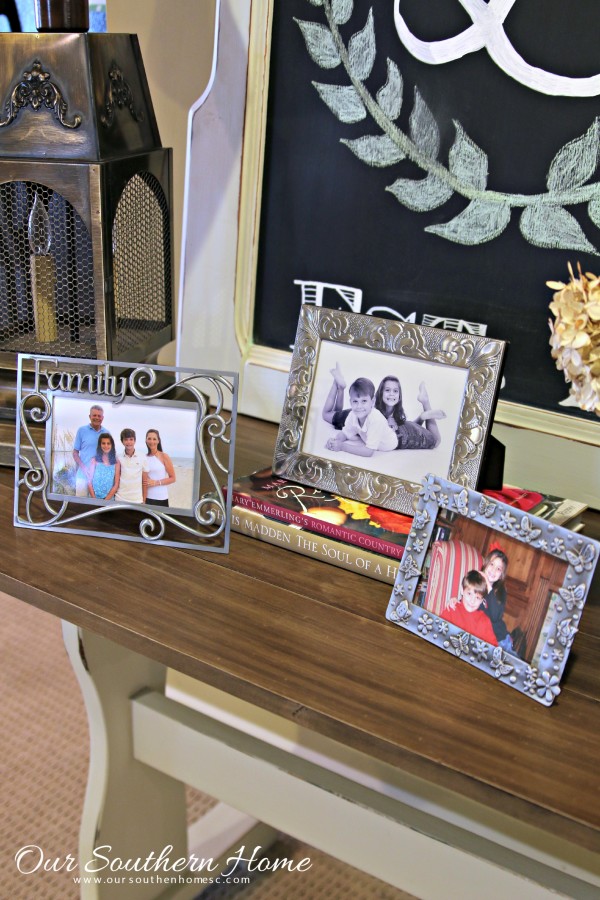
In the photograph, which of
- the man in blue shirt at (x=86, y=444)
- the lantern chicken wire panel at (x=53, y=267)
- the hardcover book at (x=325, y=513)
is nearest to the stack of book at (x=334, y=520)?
the hardcover book at (x=325, y=513)

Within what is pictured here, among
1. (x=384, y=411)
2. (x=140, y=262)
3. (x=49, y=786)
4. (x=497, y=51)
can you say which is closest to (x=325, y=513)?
(x=384, y=411)

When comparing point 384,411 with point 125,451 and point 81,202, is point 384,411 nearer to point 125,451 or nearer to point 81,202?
point 125,451

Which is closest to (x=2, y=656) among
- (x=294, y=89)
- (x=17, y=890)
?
(x=17, y=890)

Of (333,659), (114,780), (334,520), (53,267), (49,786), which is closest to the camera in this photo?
(333,659)

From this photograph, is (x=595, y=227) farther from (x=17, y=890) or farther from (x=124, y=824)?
(x=17, y=890)

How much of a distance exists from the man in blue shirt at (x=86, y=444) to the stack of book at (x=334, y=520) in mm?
152

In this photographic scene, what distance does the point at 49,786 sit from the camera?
1.59 meters

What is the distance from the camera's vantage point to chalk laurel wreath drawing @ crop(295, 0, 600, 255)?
94 cm

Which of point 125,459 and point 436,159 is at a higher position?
point 436,159

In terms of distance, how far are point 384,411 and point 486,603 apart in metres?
0.25

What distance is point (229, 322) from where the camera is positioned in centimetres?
121

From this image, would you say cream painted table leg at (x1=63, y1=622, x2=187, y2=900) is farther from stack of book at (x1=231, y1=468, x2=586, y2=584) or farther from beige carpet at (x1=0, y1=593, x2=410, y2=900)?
stack of book at (x1=231, y1=468, x2=586, y2=584)

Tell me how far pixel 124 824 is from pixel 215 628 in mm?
598

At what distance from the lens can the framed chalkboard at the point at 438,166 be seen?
937 mm
